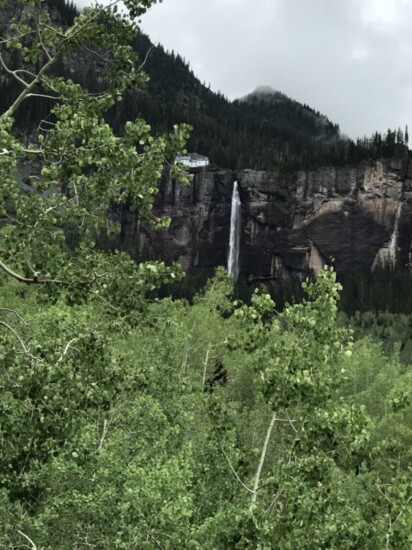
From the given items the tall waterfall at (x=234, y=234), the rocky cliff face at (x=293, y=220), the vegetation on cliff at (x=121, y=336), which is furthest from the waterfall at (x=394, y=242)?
the vegetation on cliff at (x=121, y=336)

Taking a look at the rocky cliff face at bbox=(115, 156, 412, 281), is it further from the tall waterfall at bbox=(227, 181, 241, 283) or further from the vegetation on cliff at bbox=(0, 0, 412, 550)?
the vegetation on cliff at bbox=(0, 0, 412, 550)

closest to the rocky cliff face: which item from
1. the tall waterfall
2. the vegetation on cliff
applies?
the tall waterfall

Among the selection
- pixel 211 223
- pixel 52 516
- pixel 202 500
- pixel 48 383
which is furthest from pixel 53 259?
pixel 211 223

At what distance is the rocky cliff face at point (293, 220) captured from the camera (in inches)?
5812

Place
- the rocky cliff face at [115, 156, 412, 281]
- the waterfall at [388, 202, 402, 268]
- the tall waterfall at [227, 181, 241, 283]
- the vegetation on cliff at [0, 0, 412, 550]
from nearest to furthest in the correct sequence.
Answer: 1. the vegetation on cliff at [0, 0, 412, 550]
2. the waterfall at [388, 202, 402, 268]
3. the rocky cliff face at [115, 156, 412, 281]
4. the tall waterfall at [227, 181, 241, 283]

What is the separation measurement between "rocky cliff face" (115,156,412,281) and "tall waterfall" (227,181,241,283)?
1.26 meters

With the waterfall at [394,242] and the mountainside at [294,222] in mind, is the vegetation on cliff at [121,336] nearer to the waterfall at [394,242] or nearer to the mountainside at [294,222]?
the mountainside at [294,222]

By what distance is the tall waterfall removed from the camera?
501 ft

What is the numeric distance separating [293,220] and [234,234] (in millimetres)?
15826

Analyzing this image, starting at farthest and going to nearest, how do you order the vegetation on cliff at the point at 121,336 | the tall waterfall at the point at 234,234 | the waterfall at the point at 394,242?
the tall waterfall at the point at 234,234
the waterfall at the point at 394,242
the vegetation on cliff at the point at 121,336

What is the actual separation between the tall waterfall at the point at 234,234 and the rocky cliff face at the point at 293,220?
126cm

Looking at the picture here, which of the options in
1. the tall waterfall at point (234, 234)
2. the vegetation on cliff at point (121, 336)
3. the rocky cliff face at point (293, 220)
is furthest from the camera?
the tall waterfall at point (234, 234)

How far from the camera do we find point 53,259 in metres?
10.6

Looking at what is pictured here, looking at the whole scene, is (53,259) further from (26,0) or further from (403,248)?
(403,248)
